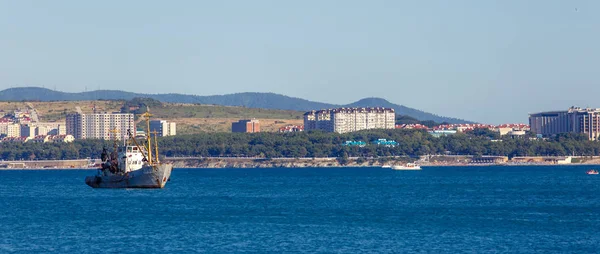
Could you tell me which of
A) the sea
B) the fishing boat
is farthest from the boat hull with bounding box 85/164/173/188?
the sea

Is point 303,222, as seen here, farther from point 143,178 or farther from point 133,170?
point 133,170

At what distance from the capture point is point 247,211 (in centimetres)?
7044

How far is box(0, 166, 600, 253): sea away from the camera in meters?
50.5

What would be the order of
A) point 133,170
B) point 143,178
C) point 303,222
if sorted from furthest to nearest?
point 133,170 < point 143,178 < point 303,222

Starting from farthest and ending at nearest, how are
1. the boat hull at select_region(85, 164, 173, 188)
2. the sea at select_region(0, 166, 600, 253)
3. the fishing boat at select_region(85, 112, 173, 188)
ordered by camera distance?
1. the fishing boat at select_region(85, 112, 173, 188)
2. the boat hull at select_region(85, 164, 173, 188)
3. the sea at select_region(0, 166, 600, 253)

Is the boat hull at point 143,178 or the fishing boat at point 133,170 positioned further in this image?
the fishing boat at point 133,170

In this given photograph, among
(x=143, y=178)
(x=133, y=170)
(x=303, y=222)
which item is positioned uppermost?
(x=133, y=170)

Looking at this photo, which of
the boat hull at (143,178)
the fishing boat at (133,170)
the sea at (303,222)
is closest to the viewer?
the sea at (303,222)

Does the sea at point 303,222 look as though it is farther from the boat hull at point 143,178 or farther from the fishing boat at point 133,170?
the fishing boat at point 133,170

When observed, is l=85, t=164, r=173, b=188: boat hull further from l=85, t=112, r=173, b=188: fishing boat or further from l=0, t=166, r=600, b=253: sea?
l=0, t=166, r=600, b=253: sea

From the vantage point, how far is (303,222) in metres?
61.7

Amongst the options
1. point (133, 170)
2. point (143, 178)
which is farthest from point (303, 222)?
point (133, 170)

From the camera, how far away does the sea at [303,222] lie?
50531mm

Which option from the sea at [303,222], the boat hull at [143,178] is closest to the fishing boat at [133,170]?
the boat hull at [143,178]
